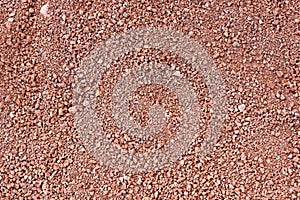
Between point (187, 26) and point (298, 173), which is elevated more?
point (187, 26)

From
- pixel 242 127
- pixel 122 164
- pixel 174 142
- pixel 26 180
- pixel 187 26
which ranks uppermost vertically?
pixel 187 26

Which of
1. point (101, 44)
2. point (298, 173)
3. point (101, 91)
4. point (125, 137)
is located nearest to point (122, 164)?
point (125, 137)

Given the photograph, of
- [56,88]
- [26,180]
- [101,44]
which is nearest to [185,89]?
[101,44]

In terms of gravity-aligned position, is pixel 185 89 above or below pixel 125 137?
above

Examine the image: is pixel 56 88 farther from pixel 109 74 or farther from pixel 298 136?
pixel 298 136

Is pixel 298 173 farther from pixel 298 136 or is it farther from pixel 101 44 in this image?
pixel 101 44

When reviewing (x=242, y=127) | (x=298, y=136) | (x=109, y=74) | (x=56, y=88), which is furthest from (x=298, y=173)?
(x=56, y=88)
